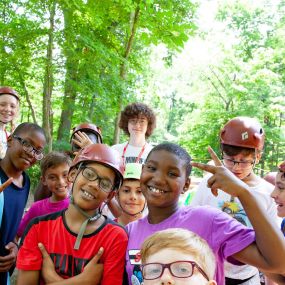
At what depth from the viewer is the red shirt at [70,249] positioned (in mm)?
2496

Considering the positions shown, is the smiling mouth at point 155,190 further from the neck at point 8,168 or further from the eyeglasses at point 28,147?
the neck at point 8,168

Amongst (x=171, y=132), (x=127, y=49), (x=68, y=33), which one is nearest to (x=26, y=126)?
(x=68, y=33)

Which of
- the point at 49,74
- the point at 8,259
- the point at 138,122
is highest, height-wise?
the point at 49,74

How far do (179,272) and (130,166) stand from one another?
2124mm

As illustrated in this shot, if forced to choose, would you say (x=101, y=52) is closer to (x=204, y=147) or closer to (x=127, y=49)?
(x=127, y=49)

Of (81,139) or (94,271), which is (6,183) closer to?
(94,271)

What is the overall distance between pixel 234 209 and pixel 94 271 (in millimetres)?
1412

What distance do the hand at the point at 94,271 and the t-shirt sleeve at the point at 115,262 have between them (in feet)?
0.13

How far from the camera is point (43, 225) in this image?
264 centimetres

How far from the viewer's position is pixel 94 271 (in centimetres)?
247

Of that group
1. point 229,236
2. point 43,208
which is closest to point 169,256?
point 229,236

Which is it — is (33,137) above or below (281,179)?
above

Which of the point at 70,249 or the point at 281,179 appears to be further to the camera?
the point at 281,179

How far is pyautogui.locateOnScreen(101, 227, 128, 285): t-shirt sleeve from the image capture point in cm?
249
